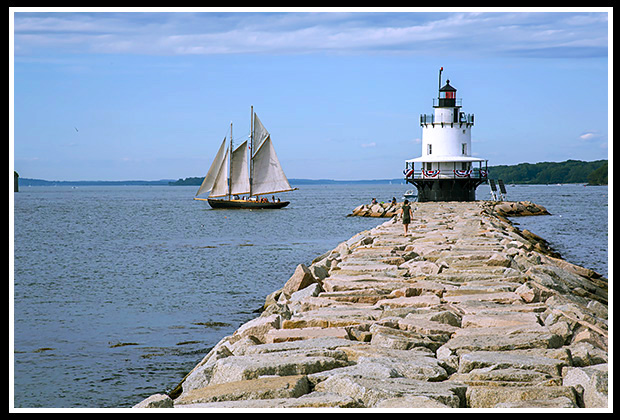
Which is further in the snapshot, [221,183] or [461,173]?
[221,183]

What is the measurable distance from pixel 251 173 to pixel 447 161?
2535cm

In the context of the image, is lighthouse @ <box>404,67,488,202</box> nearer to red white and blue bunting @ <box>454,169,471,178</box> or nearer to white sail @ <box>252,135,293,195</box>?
red white and blue bunting @ <box>454,169,471,178</box>

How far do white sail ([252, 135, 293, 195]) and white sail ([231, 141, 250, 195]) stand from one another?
29.7 inches

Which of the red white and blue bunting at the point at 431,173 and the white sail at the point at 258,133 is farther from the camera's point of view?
the white sail at the point at 258,133

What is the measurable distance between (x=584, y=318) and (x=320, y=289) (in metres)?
3.41

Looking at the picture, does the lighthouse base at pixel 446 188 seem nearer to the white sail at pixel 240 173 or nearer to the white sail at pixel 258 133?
the white sail at pixel 258 133

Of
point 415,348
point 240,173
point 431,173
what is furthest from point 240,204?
point 415,348

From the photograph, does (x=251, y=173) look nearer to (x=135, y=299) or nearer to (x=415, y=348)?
(x=135, y=299)

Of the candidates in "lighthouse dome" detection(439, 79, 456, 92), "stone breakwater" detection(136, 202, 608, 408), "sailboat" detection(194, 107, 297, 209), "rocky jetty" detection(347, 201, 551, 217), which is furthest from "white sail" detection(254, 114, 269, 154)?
"stone breakwater" detection(136, 202, 608, 408)

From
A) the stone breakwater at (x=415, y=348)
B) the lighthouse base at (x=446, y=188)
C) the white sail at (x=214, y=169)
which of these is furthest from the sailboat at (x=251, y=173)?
the stone breakwater at (x=415, y=348)

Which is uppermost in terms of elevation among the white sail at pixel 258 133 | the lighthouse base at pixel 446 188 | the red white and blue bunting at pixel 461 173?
the white sail at pixel 258 133

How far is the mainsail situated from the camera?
210ft

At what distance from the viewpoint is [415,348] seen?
20.4ft

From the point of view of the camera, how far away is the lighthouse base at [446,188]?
144ft
